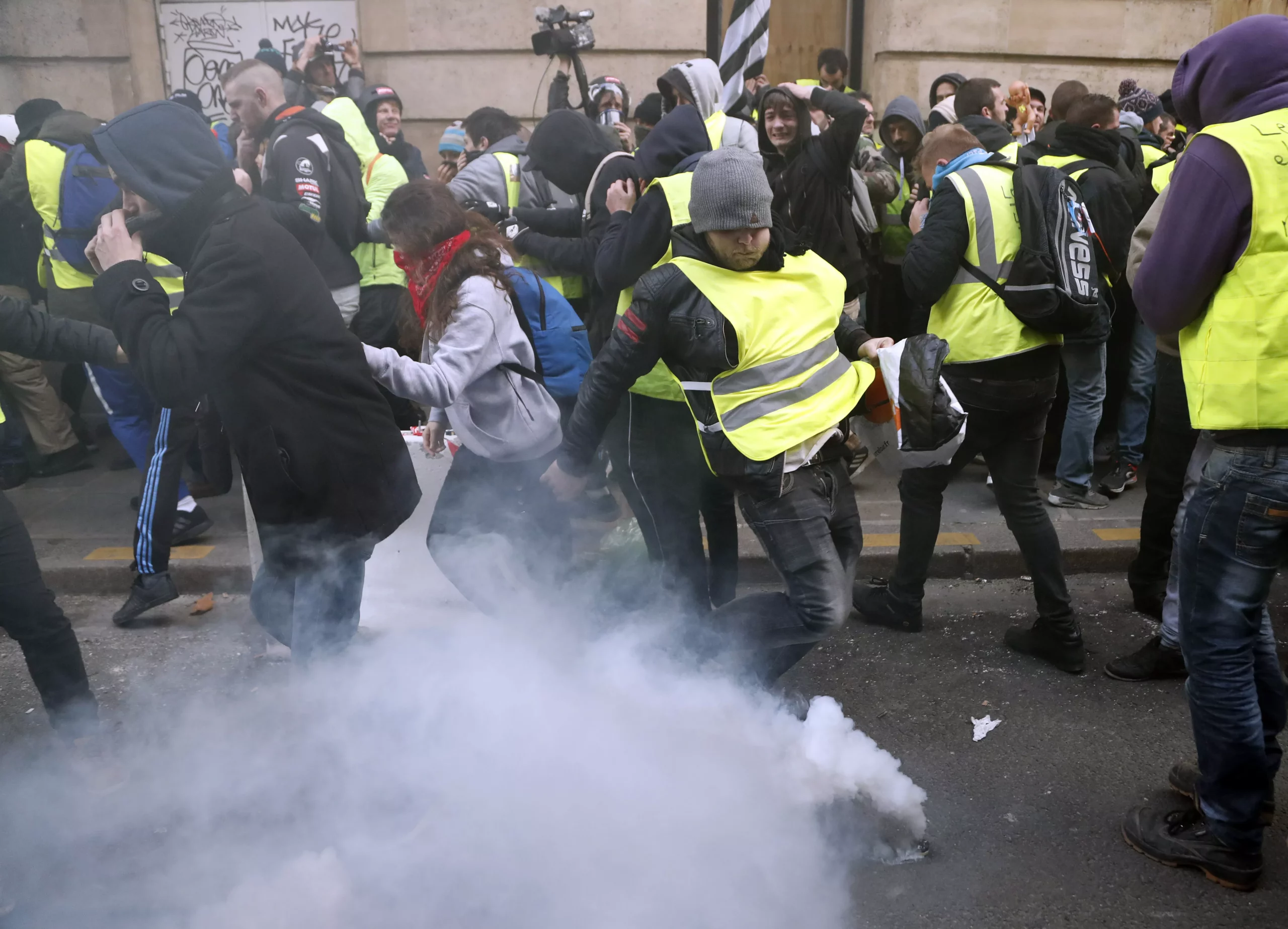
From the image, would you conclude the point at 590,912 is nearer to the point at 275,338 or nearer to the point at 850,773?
the point at 850,773

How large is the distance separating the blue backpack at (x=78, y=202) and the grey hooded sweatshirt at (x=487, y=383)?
3.01 m

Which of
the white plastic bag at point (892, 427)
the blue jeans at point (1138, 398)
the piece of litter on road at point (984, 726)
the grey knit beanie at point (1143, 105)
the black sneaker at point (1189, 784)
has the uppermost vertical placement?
the grey knit beanie at point (1143, 105)

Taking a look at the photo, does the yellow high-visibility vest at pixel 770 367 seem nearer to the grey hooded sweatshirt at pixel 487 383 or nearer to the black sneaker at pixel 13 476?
the grey hooded sweatshirt at pixel 487 383

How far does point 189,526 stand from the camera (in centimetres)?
503

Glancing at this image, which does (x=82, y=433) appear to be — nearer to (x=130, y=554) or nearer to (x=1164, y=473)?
(x=130, y=554)

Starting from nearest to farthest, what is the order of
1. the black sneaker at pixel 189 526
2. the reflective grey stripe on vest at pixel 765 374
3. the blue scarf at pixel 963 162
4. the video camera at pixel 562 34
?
the reflective grey stripe on vest at pixel 765 374 < the blue scarf at pixel 963 162 < the black sneaker at pixel 189 526 < the video camera at pixel 562 34

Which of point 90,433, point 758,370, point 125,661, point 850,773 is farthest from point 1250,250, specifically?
point 90,433

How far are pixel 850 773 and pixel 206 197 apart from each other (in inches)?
85.7

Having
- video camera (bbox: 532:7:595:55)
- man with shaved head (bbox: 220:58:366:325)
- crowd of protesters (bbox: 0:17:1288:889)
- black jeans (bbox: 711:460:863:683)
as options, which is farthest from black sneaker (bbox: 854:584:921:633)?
video camera (bbox: 532:7:595:55)

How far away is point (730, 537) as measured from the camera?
3.73 m

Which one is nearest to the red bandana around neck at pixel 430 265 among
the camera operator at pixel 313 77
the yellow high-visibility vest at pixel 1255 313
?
the yellow high-visibility vest at pixel 1255 313

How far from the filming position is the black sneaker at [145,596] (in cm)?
437

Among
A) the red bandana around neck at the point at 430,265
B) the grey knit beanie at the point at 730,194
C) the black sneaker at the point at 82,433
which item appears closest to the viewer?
the grey knit beanie at the point at 730,194

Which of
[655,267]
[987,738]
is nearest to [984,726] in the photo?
[987,738]
